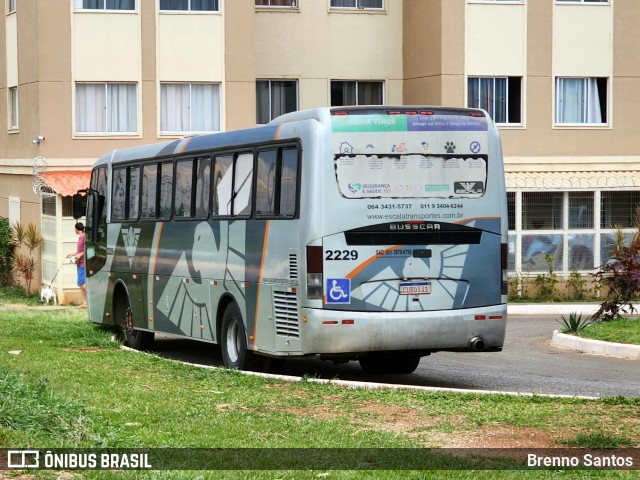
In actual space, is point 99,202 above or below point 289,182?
below

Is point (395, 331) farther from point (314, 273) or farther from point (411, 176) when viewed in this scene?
point (411, 176)

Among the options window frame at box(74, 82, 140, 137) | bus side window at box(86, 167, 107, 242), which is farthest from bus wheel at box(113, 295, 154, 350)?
window frame at box(74, 82, 140, 137)

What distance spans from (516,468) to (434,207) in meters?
6.65

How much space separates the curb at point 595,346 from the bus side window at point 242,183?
6828 millimetres

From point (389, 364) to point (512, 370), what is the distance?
1.81 m

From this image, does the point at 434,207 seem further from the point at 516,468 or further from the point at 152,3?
the point at 152,3

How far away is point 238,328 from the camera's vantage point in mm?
17234

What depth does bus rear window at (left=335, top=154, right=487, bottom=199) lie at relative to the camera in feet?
50.1

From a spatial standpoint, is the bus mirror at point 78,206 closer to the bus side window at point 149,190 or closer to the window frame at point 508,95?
the bus side window at point 149,190

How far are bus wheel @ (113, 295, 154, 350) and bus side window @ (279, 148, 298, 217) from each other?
6.28 metres

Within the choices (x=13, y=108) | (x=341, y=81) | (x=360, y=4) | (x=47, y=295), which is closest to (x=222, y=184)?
(x=47, y=295)

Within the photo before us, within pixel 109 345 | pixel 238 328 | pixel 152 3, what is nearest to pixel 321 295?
pixel 238 328

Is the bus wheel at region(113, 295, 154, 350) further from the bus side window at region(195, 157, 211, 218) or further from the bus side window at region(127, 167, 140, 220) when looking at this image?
the bus side window at region(195, 157, 211, 218)

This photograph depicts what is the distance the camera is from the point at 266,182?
53.5 ft
